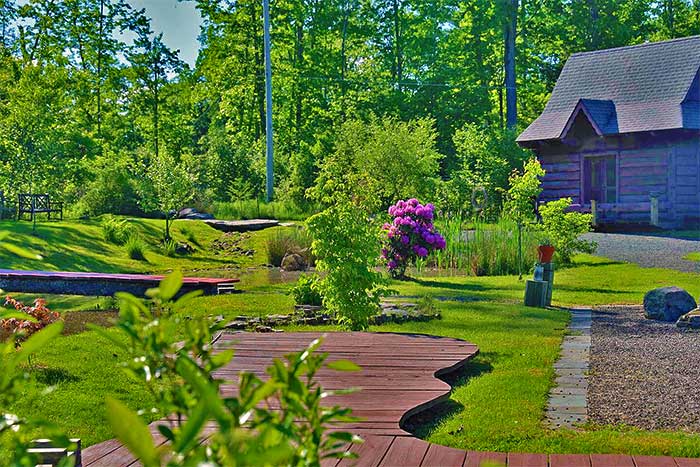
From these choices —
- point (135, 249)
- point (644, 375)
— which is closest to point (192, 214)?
point (135, 249)

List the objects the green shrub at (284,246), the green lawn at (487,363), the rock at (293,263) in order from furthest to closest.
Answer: the green shrub at (284,246), the rock at (293,263), the green lawn at (487,363)

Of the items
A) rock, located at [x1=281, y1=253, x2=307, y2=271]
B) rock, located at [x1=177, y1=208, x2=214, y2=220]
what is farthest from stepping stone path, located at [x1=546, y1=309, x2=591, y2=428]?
rock, located at [x1=177, y1=208, x2=214, y2=220]

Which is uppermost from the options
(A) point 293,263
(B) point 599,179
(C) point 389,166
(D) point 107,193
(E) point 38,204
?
(C) point 389,166

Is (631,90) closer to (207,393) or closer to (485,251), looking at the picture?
(485,251)

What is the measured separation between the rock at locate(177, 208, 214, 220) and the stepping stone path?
1776 centimetres

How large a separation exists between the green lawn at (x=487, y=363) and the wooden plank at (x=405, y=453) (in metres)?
0.48

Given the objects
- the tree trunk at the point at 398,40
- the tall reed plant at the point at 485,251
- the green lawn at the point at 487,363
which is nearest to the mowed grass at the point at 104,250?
the green lawn at the point at 487,363

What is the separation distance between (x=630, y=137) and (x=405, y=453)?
21.8 m

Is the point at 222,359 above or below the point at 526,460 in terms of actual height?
above

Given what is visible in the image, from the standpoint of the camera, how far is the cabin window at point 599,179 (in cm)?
2602

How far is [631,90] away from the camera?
2638cm

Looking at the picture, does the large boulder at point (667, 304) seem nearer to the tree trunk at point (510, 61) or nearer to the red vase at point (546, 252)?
Result: the red vase at point (546, 252)

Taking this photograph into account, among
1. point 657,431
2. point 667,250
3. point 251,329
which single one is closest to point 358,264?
point 251,329

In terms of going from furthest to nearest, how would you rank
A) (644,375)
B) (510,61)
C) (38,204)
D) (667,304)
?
1. (510,61)
2. (38,204)
3. (667,304)
4. (644,375)
